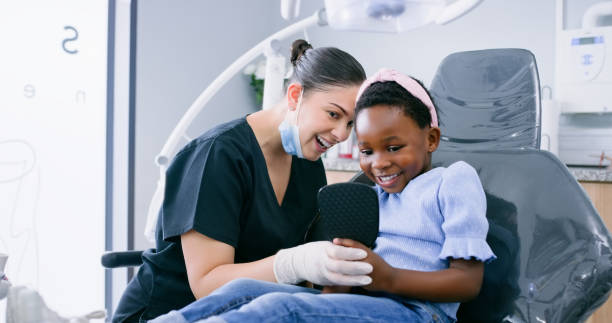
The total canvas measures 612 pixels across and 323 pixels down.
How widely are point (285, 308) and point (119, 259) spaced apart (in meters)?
0.70

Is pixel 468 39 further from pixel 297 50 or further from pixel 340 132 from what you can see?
pixel 340 132

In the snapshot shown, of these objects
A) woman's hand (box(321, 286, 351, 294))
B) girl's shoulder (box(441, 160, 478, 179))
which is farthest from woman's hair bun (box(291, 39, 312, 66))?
woman's hand (box(321, 286, 351, 294))

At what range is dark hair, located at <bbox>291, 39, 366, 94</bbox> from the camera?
3.70 ft

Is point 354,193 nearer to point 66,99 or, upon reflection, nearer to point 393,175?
point 393,175

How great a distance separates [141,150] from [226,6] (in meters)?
1.11

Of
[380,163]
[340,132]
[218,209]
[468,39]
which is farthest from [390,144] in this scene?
[468,39]

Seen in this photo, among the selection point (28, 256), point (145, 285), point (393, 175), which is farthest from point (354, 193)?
point (28, 256)

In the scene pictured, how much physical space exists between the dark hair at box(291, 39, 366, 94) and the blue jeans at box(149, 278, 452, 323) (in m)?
0.47

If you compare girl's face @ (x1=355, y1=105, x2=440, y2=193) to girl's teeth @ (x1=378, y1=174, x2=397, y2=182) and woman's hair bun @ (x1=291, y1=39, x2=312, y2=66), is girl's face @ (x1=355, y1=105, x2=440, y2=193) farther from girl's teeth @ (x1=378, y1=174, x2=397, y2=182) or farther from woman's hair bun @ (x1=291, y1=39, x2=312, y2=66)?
woman's hair bun @ (x1=291, y1=39, x2=312, y2=66)

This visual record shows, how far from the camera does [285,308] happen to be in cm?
73

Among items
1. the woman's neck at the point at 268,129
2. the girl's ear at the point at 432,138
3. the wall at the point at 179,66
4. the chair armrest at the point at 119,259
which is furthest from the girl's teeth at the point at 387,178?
the wall at the point at 179,66

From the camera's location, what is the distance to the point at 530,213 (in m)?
0.99

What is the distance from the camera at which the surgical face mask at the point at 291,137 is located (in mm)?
1168

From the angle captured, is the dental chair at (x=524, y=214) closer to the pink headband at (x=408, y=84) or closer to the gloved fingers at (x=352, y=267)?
the pink headband at (x=408, y=84)
